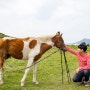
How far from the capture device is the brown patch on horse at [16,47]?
43.9 feet

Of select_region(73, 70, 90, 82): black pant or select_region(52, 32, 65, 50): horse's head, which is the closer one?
select_region(73, 70, 90, 82): black pant

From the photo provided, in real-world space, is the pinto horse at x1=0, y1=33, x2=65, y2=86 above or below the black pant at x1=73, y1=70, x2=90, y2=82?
above

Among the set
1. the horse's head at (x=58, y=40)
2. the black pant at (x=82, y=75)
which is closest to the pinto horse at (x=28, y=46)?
the horse's head at (x=58, y=40)

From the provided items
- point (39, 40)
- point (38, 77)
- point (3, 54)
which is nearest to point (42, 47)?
point (39, 40)

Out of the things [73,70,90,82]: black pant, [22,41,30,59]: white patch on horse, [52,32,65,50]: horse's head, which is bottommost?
[73,70,90,82]: black pant

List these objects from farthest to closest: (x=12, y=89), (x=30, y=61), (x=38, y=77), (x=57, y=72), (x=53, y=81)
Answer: (x=57, y=72)
(x=38, y=77)
(x=53, y=81)
(x=30, y=61)
(x=12, y=89)

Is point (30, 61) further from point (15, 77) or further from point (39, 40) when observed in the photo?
point (15, 77)

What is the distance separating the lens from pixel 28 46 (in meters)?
13.4

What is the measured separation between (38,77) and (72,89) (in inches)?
127

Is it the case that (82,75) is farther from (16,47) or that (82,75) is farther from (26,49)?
(16,47)

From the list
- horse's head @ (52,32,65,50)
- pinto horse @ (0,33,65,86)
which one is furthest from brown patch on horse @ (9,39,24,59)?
horse's head @ (52,32,65,50)

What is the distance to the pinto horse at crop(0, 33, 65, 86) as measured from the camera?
1338cm

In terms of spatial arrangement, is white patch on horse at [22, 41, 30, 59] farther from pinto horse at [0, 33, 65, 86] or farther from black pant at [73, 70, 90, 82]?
black pant at [73, 70, 90, 82]

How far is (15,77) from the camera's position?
50.9 ft
